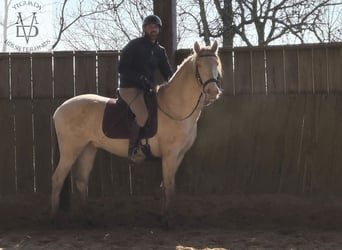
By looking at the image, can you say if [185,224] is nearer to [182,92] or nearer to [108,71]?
[182,92]

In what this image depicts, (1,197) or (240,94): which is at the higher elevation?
(240,94)

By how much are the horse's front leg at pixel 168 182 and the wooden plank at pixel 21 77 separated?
2.24m

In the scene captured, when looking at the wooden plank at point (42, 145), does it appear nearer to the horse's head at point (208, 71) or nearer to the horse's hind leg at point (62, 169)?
the horse's hind leg at point (62, 169)

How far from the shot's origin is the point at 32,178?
730 cm

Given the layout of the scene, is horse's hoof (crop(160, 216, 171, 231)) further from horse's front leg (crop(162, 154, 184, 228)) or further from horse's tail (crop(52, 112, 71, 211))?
horse's tail (crop(52, 112, 71, 211))

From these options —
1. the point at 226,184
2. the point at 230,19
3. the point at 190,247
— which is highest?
the point at 230,19

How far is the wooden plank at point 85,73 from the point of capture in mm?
7238

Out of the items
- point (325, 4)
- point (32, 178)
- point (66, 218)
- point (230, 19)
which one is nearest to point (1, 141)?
point (32, 178)

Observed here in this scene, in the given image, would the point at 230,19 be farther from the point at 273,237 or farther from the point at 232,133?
the point at 273,237

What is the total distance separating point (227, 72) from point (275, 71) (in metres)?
0.63

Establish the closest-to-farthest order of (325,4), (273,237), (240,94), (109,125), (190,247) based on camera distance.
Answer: (190,247) < (273,237) < (109,125) < (240,94) < (325,4)

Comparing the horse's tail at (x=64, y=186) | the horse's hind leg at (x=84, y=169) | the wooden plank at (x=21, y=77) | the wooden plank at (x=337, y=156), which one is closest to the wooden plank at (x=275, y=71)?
the wooden plank at (x=337, y=156)

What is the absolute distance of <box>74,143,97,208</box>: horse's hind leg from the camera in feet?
22.6

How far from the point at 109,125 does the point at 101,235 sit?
1.32 m
